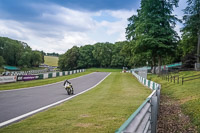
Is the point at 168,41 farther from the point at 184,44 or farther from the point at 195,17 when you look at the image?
the point at 184,44

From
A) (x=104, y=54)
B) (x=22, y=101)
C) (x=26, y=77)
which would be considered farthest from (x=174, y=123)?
(x=104, y=54)

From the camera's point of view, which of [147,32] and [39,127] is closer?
[39,127]

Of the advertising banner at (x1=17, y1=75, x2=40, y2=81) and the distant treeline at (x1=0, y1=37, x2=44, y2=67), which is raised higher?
the distant treeline at (x1=0, y1=37, x2=44, y2=67)

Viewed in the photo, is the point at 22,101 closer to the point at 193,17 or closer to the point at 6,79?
the point at 6,79

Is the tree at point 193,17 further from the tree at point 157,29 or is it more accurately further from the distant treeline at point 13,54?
the distant treeline at point 13,54

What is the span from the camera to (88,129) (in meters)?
5.59

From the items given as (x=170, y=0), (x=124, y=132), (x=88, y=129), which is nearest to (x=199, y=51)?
(x=170, y=0)

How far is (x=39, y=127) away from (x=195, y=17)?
120 feet

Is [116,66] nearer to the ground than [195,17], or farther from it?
nearer to the ground

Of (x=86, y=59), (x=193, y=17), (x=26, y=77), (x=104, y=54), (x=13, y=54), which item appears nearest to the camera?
(x=26, y=77)

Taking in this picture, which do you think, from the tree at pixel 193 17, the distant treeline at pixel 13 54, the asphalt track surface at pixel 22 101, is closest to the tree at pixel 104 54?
the distant treeline at pixel 13 54

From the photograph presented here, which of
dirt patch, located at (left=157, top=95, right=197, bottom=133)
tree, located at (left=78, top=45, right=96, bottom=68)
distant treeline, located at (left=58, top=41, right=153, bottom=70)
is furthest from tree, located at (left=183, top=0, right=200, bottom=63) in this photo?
tree, located at (left=78, top=45, right=96, bottom=68)

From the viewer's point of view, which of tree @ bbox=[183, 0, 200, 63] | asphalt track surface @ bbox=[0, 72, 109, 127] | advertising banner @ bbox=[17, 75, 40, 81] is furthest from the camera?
tree @ bbox=[183, 0, 200, 63]

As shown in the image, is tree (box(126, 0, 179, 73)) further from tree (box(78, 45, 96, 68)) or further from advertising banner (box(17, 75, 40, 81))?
tree (box(78, 45, 96, 68))
